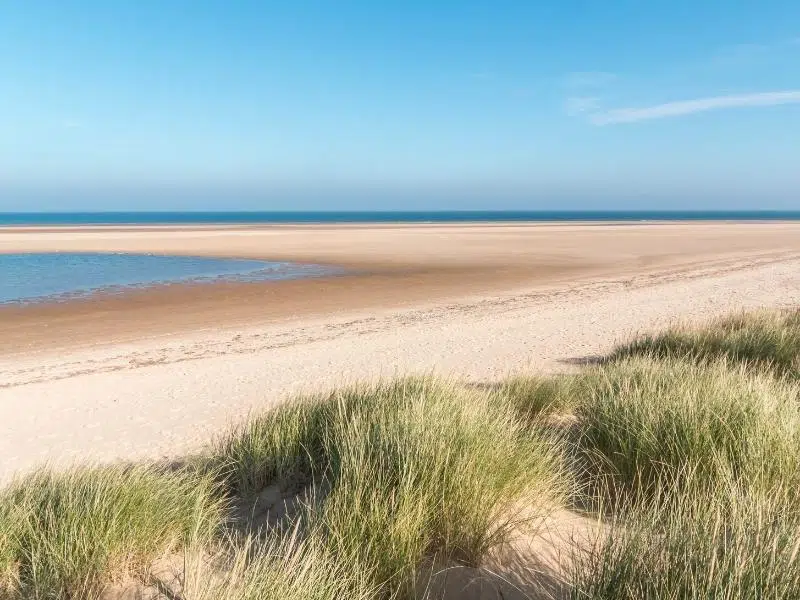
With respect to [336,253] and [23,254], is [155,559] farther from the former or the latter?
[23,254]

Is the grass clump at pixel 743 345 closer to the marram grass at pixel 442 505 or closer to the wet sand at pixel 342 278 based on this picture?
the marram grass at pixel 442 505

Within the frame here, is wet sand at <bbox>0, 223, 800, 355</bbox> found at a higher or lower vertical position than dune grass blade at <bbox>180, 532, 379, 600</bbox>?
lower

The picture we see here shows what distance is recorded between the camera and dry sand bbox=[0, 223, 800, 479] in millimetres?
8602

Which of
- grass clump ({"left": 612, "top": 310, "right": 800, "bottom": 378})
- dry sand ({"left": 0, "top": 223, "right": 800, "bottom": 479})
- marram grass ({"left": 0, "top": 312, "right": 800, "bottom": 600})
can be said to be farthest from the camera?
dry sand ({"left": 0, "top": 223, "right": 800, "bottom": 479})

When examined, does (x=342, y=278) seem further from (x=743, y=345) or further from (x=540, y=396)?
(x=540, y=396)

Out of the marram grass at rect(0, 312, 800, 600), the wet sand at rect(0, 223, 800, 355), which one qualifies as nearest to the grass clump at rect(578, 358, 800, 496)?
the marram grass at rect(0, 312, 800, 600)

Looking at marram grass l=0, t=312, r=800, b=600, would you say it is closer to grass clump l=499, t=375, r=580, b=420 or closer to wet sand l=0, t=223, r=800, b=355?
grass clump l=499, t=375, r=580, b=420

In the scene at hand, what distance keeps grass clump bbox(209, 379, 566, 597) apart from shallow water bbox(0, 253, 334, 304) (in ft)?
66.4

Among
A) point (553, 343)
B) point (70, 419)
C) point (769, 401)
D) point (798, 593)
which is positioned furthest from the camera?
point (553, 343)

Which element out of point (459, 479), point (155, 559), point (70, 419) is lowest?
point (70, 419)

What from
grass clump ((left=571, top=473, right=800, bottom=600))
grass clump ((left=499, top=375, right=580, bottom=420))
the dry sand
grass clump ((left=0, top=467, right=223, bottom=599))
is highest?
grass clump ((left=571, top=473, right=800, bottom=600))

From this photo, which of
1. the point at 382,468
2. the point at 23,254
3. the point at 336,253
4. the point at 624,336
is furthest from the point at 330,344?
the point at 23,254

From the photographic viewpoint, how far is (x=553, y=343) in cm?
1285

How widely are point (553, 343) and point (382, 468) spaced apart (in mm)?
10172
